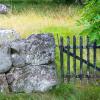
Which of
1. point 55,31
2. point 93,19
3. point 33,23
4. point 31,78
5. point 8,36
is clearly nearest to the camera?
point 93,19

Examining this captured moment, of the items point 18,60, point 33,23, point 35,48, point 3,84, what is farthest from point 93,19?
point 33,23

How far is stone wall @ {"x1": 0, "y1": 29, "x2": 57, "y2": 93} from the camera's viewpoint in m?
7.98

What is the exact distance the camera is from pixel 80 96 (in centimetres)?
775

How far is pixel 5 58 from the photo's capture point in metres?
7.92

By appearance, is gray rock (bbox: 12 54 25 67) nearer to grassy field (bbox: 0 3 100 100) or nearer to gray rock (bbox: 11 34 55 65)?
gray rock (bbox: 11 34 55 65)

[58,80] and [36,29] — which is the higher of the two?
[36,29]

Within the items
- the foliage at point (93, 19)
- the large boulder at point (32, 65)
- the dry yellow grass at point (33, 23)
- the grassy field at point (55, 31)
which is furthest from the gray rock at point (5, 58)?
the dry yellow grass at point (33, 23)

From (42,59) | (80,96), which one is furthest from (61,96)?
(42,59)

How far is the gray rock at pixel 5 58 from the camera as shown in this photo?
7.91 m

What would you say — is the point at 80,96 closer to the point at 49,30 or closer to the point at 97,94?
the point at 97,94

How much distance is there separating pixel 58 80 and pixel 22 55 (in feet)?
3.52

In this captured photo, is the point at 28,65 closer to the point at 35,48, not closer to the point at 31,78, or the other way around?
the point at 31,78

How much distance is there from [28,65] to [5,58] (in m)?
0.51

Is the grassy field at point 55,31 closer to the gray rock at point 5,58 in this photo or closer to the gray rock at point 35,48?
the gray rock at point 5,58
